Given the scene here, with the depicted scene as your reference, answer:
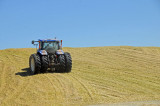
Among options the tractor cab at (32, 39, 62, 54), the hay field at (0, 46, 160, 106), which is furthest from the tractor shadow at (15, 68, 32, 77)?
the tractor cab at (32, 39, 62, 54)

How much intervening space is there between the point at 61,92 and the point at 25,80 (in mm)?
3208

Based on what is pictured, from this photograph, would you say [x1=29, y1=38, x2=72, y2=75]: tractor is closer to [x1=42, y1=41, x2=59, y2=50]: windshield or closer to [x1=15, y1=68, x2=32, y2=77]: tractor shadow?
[x1=42, y1=41, x2=59, y2=50]: windshield

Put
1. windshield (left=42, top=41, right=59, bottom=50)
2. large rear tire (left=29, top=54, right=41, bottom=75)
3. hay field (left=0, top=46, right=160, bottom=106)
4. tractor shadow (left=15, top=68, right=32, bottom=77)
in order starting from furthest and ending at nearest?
windshield (left=42, top=41, right=59, bottom=50) < tractor shadow (left=15, top=68, right=32, bottom=77) < large rear tire (left=29, top=54, right=41, bottom=75) < hay field (left=0, top=46, right=160, bottom=106)

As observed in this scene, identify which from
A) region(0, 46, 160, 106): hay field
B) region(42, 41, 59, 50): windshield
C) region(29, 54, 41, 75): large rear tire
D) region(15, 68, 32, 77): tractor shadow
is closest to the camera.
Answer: region(0, 46, 160, 106): hay field

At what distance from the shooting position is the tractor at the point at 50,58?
623 inches

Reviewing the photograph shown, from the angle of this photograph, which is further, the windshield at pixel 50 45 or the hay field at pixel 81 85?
the windshield at pixel 50 45

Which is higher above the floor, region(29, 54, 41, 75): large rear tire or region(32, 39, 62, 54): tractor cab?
region(32, 39, 62, 54): tractor cab

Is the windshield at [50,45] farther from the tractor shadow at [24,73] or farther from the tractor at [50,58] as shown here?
the tractor shadow at [24,73]

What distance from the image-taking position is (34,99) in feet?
39.1

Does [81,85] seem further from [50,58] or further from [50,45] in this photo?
[50,45]

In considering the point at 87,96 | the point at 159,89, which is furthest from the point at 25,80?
the point at 159,89

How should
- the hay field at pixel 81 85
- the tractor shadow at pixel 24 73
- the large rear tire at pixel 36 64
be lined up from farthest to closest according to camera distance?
the tractor shadow at pixel 24 73 < the large rear tire at pixel 36 64 < the hay field at pixel 81 85

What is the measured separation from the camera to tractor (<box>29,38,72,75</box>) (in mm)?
15812

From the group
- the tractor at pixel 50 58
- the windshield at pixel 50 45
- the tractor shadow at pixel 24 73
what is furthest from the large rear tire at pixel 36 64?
A: the windshield at pixel 50 45
